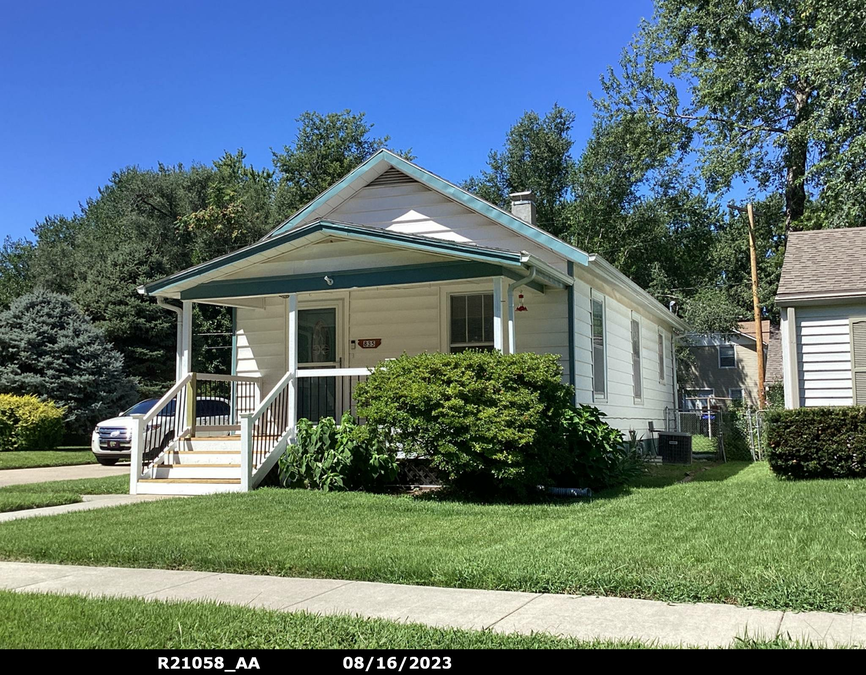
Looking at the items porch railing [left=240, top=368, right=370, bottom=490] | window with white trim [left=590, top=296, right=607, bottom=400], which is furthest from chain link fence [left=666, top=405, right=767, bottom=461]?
porch railing [left=240, top=368, right=370, bottom=490]

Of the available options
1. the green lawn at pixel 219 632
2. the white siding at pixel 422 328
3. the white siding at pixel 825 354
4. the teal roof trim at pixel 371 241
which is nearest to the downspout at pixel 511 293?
the teal roof trim at pixel 371 241

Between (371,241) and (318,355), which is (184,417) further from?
(371,241)

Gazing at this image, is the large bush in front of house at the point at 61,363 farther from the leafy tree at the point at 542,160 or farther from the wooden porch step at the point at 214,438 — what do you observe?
the leafy tree at the point at 542,160

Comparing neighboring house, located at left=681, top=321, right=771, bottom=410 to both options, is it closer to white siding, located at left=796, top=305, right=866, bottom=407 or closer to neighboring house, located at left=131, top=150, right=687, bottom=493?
neighboring house, located at left=131, top=150, right=687, bottom=493

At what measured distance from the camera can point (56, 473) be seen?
16.6 meters

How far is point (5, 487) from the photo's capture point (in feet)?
41.7

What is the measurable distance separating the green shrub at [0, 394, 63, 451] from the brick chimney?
15.6m

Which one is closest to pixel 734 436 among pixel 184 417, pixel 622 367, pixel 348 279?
pixel 622 367

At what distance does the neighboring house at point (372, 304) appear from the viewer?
11.9 metres

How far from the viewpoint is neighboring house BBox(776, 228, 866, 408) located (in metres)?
13.7

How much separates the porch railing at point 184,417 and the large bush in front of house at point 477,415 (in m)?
3.72

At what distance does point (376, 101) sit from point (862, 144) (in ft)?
86.8
